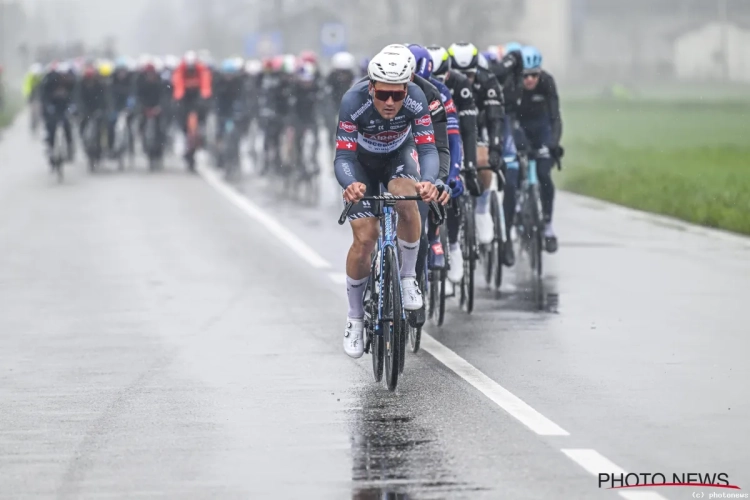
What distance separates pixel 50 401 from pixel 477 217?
5272mm

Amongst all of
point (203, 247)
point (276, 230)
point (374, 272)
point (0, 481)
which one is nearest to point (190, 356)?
point (374, 272)

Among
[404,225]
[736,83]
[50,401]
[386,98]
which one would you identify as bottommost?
[736,83]

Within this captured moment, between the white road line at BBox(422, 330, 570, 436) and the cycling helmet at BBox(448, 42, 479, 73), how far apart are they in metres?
2.60

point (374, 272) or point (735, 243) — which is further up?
point (374, 272)

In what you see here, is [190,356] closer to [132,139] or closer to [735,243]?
[735,243]

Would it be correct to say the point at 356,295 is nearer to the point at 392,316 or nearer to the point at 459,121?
the point at 392,316

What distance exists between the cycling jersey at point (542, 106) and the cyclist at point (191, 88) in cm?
1563

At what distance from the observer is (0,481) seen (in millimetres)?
7223

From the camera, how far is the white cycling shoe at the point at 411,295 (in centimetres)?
963

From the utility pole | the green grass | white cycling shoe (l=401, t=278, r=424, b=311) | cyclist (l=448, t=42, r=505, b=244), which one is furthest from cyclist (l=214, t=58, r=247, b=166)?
the utility pole

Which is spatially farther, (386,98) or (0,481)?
(386,98)

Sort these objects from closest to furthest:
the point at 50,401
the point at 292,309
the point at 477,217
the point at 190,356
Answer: the point at 50,401 → the point at 190,356 → the point at 292,309 → the point at 477,217

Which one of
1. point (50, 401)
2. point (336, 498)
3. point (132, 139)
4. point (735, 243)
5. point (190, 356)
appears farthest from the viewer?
point (132, 139)

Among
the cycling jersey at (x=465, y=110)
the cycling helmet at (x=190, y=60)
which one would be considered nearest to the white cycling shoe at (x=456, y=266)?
the cycling jersey at (x=465, y=110)
